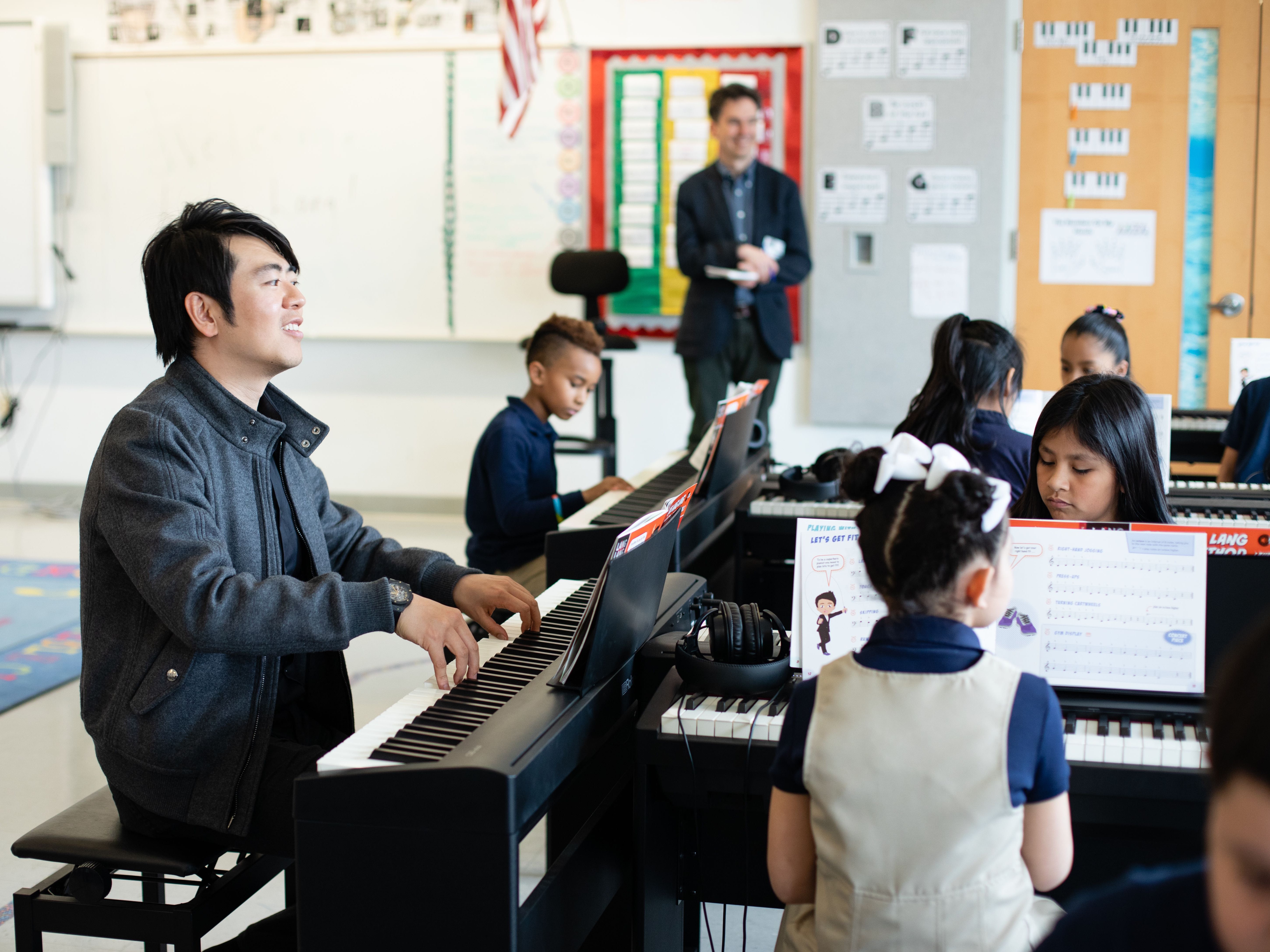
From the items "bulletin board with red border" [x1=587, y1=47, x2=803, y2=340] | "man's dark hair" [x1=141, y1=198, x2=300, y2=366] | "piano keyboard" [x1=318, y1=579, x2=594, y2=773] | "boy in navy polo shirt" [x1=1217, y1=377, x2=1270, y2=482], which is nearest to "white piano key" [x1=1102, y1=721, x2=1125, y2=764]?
"piano keyboard" [x1=318, y1=579, x2=594, y2=773]

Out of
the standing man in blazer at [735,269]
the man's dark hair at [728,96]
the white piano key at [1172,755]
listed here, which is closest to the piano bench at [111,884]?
the white piano key at [1172,755]

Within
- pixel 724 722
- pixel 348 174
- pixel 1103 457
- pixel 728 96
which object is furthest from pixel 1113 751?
pixel 348 174

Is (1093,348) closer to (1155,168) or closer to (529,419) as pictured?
(529,419)

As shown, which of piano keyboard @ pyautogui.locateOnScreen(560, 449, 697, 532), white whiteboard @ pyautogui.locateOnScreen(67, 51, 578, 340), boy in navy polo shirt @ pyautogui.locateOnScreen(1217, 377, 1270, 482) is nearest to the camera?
piano keyboard @ pyautogui.locateOnScreen(560, 449, 697, 532)

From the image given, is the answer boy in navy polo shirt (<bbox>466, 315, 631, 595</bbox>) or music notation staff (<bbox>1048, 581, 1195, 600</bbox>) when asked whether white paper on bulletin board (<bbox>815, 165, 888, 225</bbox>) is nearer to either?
boy in navy polo shirt (<bbox>466, 315, 631, 595</bbox>)

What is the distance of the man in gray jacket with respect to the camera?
152 cm

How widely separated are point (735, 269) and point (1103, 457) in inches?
113

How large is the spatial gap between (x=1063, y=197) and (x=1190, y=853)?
4.11 metres

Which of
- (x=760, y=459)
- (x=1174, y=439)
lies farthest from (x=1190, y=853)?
(x=1174, y=439)

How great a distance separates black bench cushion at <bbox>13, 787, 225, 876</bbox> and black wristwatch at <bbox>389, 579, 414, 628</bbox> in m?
0.38

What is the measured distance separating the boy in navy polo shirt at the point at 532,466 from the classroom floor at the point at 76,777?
1.50 ft

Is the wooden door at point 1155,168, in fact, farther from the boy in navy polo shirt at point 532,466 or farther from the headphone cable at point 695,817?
the headphone cable at point 695,817

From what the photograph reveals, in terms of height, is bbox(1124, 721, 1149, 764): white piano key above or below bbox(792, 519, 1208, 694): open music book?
below

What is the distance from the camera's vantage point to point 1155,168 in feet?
17.0
